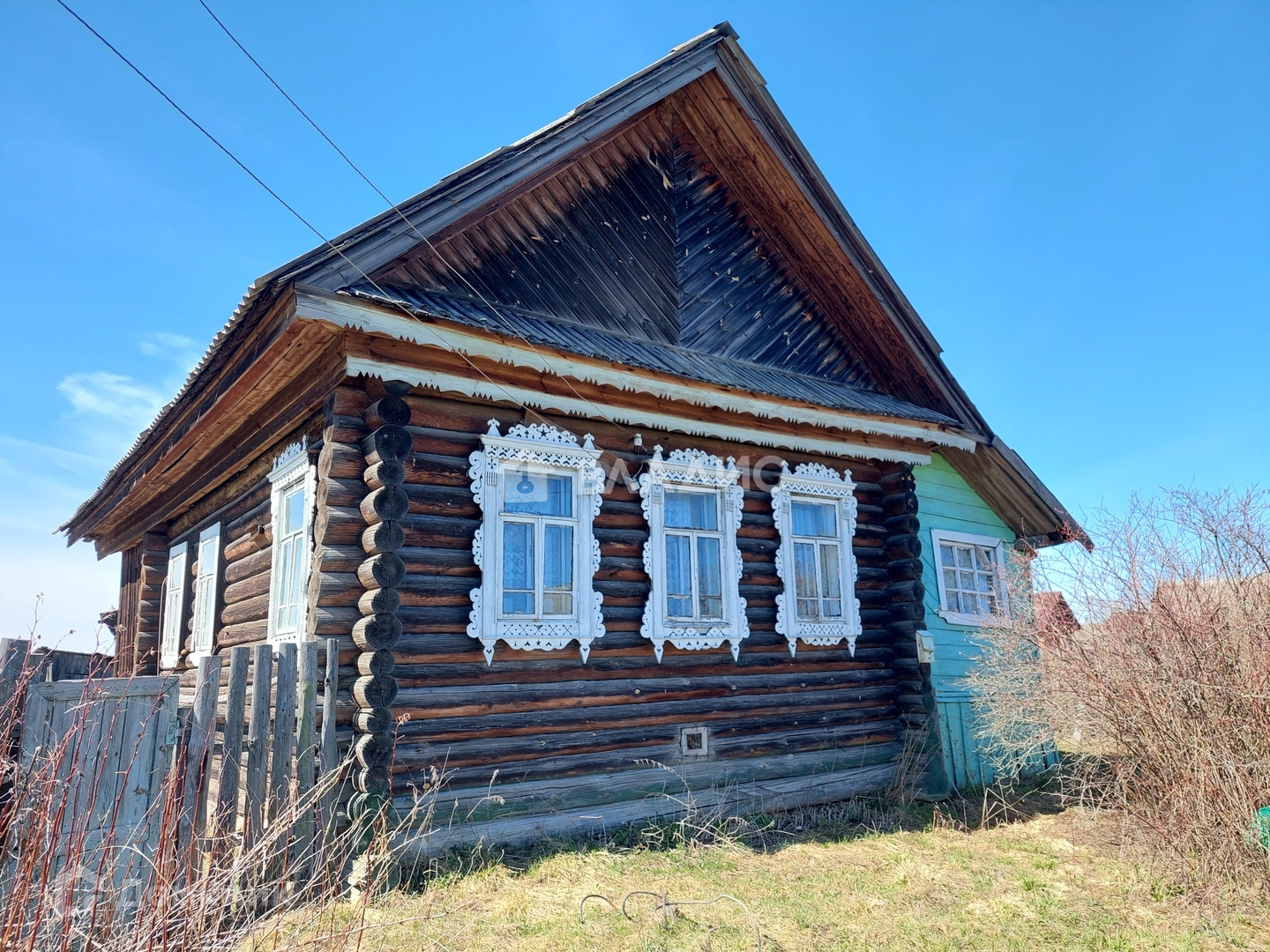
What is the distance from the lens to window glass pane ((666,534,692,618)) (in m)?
8.00

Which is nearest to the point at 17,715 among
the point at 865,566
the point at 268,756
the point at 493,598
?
the point at 268,756

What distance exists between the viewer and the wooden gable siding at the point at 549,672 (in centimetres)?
636

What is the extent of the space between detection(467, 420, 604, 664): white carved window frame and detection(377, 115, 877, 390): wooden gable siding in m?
1.48

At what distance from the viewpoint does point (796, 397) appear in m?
8.36

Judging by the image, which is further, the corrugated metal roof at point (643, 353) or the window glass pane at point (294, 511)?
the window glass pane at point (294, 511)

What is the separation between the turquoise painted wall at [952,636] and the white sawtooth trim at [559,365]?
1884mm

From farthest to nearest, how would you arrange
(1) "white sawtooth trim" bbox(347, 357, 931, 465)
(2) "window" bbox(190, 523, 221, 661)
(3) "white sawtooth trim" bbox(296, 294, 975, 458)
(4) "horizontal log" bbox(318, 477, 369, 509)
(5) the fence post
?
1. (2) "window" bbox(190, 523, 221, 661)
2. (1) "white sawtooth trim" bbox(347, 357, 931, 465)
3. (4) "horizontal log" bbox(318, 477, 369, 509)
4. (3) "white sawtooth trim" bbox(296, 294, 975, 458)
5. (5) the fence post

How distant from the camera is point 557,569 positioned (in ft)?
23.9

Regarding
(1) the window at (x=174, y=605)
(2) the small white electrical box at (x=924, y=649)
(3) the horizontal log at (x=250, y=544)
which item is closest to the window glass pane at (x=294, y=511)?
(3) the horizontal log at (x=250, y=544)

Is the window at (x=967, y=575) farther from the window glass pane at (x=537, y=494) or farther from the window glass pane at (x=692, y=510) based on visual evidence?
the window glass pane at (x=537, y=494)

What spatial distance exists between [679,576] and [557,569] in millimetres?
1382

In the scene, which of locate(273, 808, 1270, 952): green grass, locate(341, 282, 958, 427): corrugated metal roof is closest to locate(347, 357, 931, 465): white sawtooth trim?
locate(341, 282, 958, 427): corrugated metal roof

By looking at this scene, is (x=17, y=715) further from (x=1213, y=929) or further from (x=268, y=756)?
(x=1213, y=929)

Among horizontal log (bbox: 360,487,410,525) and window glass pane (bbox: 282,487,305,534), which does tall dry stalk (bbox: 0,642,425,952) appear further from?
window glass pane (bbox: 282,487,305,534)
